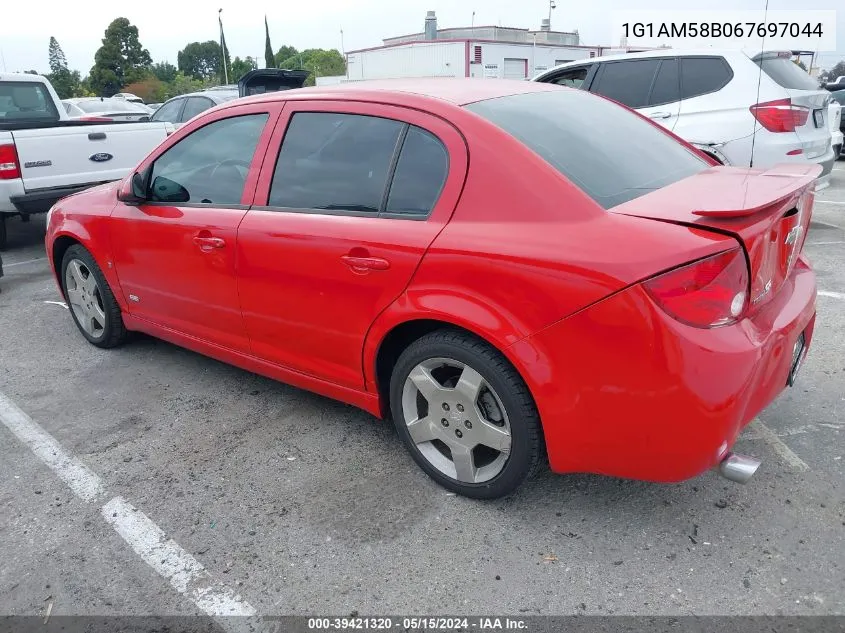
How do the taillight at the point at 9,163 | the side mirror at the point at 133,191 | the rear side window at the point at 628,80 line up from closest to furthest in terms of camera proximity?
the side mirror at the point at 133,191, the taillight at the point at 9,163, the rear side window at the point at 628,80

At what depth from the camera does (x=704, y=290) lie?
217 centimetres

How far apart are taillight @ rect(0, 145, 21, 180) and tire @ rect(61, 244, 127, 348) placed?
2705 mm

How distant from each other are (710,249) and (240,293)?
214cm

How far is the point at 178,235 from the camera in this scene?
141 inches

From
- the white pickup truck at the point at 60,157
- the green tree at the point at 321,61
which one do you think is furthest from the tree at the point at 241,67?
A: the white pickup truck at the point at 60,157

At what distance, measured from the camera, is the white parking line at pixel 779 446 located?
9.60 ft

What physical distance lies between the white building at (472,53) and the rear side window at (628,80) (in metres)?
32.0

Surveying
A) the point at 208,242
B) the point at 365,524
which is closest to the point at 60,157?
the point at 208,242

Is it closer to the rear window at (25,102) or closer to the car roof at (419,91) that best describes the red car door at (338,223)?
the car roof at (419,91)

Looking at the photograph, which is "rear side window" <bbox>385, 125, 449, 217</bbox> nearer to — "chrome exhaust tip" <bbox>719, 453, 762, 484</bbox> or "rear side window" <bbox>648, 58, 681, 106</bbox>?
"chrome exhaust tip" <bbox>719, 453, 762, 484</bbox>

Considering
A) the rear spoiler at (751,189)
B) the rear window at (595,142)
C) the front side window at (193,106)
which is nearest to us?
the rear spoiler at (751,189)

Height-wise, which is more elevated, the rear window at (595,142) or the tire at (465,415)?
the rear window at (595,142)

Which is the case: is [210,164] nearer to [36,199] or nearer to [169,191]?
[169,191]

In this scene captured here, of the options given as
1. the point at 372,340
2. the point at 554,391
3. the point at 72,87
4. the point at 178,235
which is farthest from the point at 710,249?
the point at 72,87
